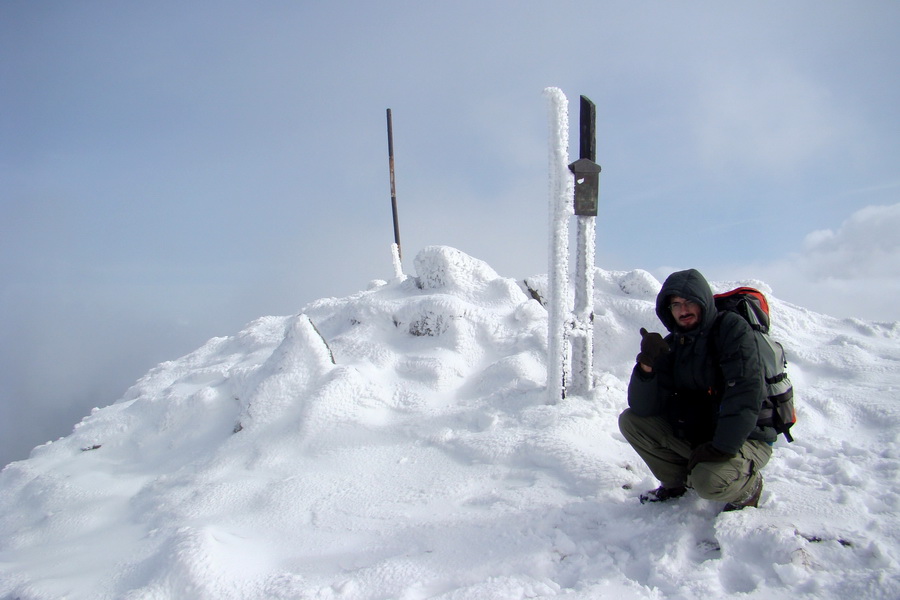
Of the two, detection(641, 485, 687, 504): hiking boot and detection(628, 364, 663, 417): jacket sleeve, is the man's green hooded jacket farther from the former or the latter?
detection(641, 485, 687, 504): hiking boot

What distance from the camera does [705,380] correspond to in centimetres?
310

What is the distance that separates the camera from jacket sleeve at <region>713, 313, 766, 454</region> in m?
2.82

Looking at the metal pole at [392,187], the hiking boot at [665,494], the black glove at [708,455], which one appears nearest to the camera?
the black glove at [708,455]

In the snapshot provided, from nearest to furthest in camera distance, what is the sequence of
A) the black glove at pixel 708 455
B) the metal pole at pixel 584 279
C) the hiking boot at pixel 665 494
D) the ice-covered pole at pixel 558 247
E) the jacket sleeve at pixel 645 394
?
the black glove at pixel 708 455
the jacket sleeve at pixel 645 394
the hiking boot at pixel 665 494
the ice-covered pole at pixel 558 247
the metal pole at pixel 584 279

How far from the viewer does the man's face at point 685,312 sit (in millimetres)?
3096

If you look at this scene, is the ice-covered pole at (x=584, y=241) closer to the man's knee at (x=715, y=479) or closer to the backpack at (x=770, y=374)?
the backpack at (x=770, y=374)

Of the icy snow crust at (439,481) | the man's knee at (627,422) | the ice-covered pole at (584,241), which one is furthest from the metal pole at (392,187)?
the man's knee at (627,422)

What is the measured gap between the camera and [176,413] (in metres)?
6.26

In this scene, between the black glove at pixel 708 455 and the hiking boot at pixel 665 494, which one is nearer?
the black glove at pixel 708 455

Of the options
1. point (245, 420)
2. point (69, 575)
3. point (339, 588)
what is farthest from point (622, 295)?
point (69, 575)

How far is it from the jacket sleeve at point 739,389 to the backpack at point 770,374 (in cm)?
9

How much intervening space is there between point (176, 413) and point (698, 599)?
614cm

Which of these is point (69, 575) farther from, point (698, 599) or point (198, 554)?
point (698, 599)

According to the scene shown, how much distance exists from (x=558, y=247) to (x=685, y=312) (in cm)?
225
